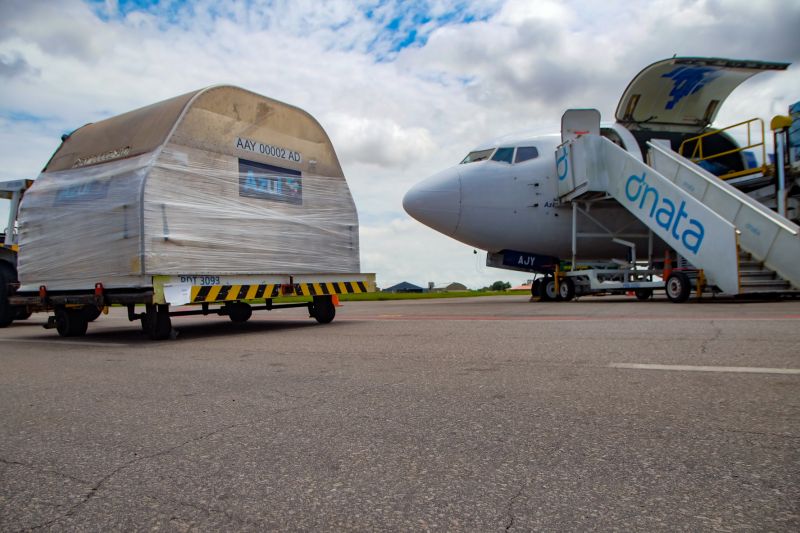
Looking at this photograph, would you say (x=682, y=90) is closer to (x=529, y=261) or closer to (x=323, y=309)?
(x=529, y=261)

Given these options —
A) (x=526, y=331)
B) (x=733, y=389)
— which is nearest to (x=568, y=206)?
(x=526, y=331)

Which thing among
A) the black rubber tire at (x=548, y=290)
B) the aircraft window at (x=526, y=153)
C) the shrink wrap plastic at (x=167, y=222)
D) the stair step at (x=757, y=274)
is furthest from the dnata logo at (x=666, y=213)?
the shrink wrap plastic at (x=167, y=222)

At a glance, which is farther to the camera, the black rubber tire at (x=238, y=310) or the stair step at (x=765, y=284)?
the stair step at (x=765, y=284)

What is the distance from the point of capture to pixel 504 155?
42.8 feet

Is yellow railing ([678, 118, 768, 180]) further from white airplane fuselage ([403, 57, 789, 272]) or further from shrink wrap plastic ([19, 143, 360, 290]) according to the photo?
shrink wrap plastic ([19, 143, 360, 290])

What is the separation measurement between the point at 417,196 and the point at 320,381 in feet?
30.6

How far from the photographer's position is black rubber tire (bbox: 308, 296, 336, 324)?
8.66 metres

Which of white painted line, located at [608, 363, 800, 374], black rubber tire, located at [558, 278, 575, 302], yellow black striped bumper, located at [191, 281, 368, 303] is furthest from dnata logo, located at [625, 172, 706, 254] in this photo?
white painted line, located at [608, 363, 800, 374]

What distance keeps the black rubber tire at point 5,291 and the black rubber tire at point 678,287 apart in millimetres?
11998

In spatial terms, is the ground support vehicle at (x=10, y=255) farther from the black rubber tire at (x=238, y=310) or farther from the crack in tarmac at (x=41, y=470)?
the crack in tarmac at (x=41, y=470)

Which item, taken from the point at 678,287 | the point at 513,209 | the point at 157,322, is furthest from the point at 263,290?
the point at 678,287

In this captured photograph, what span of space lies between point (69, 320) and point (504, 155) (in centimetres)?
926

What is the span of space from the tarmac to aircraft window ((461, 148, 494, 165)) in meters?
9.06

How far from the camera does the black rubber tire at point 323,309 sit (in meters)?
8.66
